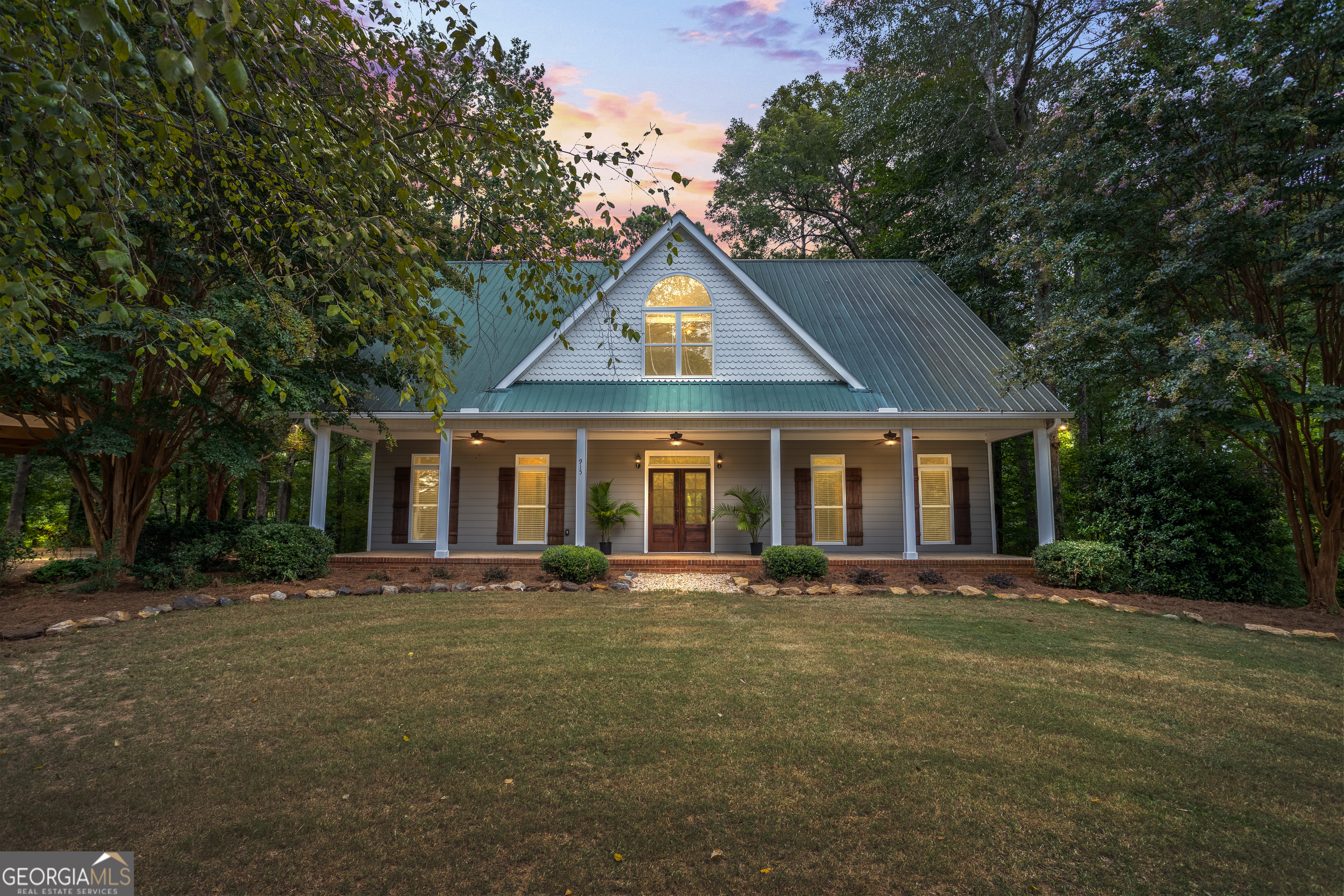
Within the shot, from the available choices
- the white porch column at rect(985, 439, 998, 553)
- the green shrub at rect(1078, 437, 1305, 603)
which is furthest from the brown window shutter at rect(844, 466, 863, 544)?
the green shrub at rect(1078, 437, 1305, 603)

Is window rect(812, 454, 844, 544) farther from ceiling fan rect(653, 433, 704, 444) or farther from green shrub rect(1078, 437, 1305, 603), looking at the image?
green shrub rect(1078, 437, 1305, 603)

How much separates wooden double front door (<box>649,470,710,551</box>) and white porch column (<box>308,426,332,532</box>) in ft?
20.4

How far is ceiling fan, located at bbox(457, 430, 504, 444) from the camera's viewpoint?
41.3ft

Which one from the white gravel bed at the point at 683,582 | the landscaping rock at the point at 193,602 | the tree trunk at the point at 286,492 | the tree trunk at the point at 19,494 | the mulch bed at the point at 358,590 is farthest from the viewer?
the tree trunk at the point at 286,492

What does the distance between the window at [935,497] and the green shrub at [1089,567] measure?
337cm

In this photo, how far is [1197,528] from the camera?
30.8ft

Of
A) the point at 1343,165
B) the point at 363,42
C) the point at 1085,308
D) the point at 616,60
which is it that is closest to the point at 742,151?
Answer: the point at 1085,308

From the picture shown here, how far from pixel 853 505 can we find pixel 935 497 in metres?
1.87

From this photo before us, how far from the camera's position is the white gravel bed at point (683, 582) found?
9.36 metres

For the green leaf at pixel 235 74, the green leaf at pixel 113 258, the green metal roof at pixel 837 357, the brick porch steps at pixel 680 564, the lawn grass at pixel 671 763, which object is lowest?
the lawn grass at pixel 671 763

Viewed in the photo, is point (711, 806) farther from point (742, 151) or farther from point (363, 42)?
point (742, 151)

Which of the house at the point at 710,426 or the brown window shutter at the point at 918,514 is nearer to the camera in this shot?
the house at the point at 710,426

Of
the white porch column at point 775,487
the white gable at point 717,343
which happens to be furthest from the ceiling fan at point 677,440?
the white porch column at point 775,487

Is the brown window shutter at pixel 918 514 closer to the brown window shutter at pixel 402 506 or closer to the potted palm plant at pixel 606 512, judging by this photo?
the potted palm plant at pixel 606 512
